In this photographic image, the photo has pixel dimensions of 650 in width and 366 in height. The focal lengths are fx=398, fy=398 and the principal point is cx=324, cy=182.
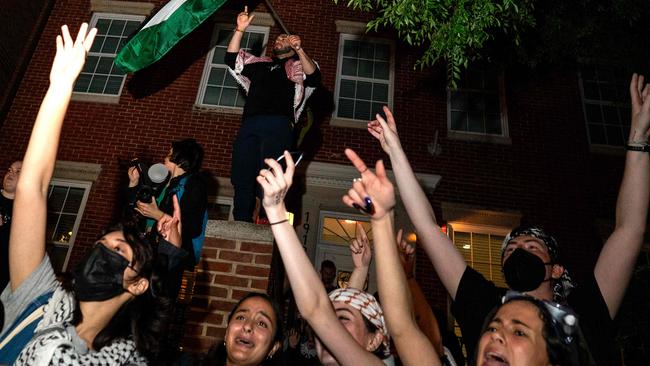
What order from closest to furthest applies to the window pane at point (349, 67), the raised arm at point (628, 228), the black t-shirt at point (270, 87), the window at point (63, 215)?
the raised arm at point (628, 228)
the black t-shirt at point (270, 87)
the window at point (63, 215)
the window pane at point (349, 67)

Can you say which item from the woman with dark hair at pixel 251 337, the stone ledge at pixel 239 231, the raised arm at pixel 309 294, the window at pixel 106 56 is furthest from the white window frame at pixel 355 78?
the raised arm at pixel 309 294

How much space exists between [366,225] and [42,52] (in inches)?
303

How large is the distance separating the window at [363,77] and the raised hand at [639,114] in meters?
5.75

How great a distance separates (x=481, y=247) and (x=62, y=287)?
22.5 ft

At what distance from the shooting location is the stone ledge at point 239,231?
319cm

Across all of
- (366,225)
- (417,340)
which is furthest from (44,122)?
(366,225)

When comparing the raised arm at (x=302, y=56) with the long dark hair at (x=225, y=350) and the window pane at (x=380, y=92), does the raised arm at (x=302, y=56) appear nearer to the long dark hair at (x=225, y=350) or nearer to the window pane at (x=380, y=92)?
the long dark hair at (x=225, y=350)

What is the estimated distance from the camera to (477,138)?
7781 millimetres

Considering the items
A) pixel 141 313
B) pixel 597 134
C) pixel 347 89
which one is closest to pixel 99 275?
pixel 141 313

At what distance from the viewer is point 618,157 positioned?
7625mm

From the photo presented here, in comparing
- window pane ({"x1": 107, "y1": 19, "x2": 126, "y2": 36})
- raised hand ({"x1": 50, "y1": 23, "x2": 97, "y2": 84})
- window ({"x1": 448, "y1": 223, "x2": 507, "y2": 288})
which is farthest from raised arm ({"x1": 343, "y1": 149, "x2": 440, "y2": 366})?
window pane ({"x1": 107, "y1": 19, "x2": 126, "y2": 36})

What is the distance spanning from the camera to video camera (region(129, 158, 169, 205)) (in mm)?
2820

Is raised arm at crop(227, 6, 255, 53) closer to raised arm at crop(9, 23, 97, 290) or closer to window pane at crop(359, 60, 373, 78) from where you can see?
raised arm at crop(9, 23, 97, 290)

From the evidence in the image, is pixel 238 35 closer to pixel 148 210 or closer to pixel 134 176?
pixel 134 176
